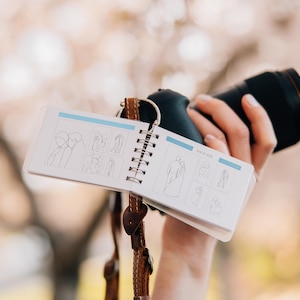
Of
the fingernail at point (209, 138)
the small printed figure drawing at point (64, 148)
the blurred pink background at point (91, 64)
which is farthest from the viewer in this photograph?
the blurred pink background at point (91, 64)

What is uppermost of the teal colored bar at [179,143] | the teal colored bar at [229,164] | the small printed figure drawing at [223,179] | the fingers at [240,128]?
the fingers at [240,128]

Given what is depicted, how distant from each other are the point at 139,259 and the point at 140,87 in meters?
1.66

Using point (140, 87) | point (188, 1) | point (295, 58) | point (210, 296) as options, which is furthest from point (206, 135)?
point (210, 296)

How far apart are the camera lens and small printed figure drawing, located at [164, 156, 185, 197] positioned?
193mm

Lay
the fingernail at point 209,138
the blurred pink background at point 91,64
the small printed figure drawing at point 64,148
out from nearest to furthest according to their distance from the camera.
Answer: the small printed figure drawing at point 64,148 → the fingernail at point 209,138 → the blurred pink background at point 91,64

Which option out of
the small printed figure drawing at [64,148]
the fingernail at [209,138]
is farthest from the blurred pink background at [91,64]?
the small printed figure drawing at [64,148]

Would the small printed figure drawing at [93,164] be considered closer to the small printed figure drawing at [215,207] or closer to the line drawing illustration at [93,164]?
the line drawing illustration at [93,164]

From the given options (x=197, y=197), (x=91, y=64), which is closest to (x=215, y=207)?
(x=197, y=197)

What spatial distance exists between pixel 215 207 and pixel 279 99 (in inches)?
8.6

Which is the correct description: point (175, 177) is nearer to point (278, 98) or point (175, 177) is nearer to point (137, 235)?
point (137, 235)

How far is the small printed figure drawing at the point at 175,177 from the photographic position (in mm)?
562

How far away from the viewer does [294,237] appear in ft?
9.80

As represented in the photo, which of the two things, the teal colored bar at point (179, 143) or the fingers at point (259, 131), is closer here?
the teal colored bar at point (179, 143)

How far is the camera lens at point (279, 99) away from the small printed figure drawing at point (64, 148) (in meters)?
0.26
